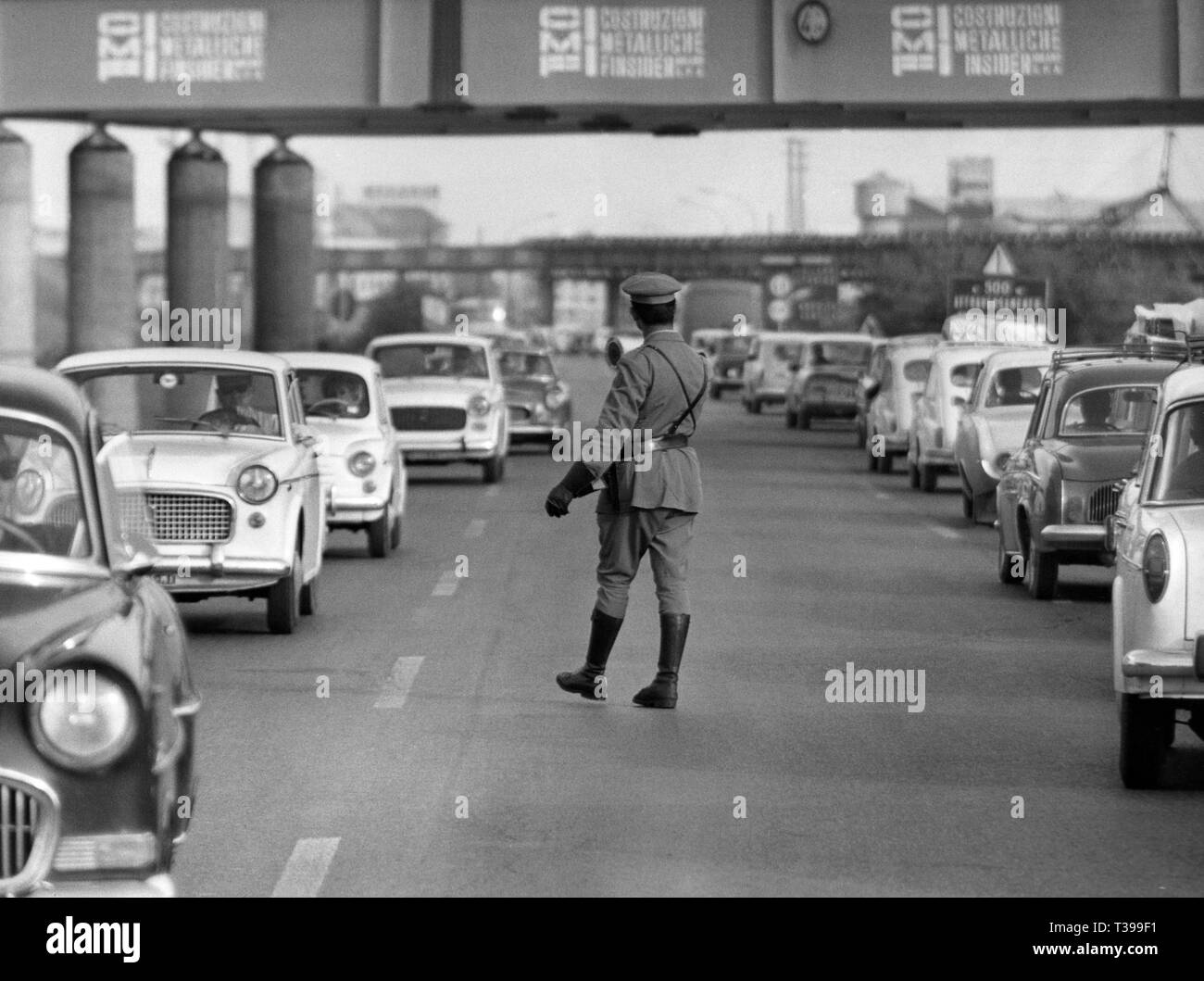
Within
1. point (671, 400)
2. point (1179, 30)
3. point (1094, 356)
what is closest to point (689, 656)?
point (671, 400)

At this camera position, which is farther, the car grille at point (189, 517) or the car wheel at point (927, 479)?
the car wheel at point (927, 479)

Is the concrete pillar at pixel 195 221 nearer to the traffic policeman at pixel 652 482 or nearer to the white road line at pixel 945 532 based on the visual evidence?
the white road line at pixel 945 532

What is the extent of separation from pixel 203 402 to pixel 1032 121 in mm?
23198

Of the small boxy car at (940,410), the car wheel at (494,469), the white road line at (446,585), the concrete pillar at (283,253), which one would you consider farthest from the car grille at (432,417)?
the concrete pillar at (283,253)

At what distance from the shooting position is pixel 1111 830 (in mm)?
8664

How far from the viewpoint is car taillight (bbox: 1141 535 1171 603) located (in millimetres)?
9328

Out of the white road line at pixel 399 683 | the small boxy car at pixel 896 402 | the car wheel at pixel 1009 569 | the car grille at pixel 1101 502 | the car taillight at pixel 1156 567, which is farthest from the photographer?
the small boxy car at pixel 896 402

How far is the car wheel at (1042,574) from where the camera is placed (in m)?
16.4

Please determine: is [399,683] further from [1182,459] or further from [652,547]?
[1182,459]

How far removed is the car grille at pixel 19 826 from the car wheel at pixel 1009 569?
12.3 m

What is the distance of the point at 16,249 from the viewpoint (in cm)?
4044

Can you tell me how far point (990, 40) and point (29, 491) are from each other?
27.9 metres

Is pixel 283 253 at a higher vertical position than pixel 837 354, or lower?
higher

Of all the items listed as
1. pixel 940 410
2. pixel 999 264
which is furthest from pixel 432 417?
pixel 999 264
